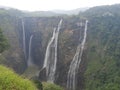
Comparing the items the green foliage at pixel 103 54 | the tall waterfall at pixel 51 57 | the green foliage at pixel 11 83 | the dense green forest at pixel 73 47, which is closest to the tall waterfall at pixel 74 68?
the dense green forest at pixel 73 47

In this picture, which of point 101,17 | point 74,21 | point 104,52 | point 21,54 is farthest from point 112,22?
point 21,54

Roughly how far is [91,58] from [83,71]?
2798mm

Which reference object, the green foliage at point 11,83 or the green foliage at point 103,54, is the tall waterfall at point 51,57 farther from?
the green foliage at point 11,83

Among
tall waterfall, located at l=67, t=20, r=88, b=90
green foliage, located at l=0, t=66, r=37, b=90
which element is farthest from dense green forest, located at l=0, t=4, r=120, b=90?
green foliage, located at l=0, t=66, r=37, b=90

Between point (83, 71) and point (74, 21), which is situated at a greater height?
point (74, 21)

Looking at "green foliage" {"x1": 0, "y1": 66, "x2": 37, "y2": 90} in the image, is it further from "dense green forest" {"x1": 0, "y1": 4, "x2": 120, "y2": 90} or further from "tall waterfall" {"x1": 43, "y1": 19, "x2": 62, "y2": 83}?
"tall waterfall" {"x1": 43, "y1": 19, "x2": 62, "y2": 83}

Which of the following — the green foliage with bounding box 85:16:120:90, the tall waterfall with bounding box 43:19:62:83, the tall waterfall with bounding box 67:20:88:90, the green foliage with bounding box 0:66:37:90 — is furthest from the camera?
the tall waterfall with bounding box 43:19:62:83

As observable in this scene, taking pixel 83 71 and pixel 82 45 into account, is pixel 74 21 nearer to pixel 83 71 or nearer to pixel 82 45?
pixel 82 45

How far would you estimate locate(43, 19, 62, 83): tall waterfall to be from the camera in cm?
4728

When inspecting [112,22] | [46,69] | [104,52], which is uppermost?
[112,22]

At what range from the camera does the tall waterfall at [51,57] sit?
47281 mm

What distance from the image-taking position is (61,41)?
50469mm

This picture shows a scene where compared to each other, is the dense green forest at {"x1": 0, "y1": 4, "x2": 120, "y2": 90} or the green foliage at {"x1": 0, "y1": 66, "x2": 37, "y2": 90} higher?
the green foliage at {"x1": 0, "y1": 66, "x2": 37, "y2": 90}

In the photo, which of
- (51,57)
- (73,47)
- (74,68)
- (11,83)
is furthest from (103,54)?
(11,83)
